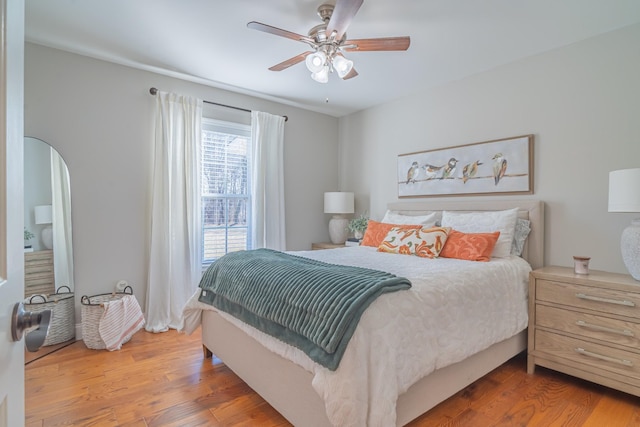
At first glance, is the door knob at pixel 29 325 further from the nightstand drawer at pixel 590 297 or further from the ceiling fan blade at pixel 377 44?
the nightstand drawer at pixel 590 297

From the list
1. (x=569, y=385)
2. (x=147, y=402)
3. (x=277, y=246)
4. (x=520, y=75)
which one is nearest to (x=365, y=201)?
(x=277, y=246)

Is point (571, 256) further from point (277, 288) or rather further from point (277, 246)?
point (277, 246)

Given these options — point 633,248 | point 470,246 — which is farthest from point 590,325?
point 470,246

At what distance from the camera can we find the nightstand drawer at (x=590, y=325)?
74.4 inches

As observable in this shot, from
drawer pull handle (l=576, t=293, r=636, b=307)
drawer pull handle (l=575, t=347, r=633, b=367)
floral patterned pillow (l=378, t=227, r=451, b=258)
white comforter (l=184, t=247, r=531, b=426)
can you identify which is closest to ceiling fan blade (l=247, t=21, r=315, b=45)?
white comforter (l=184, t=247, r=531, b=426)

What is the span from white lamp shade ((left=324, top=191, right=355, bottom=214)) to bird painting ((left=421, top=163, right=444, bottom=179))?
1.02 metres

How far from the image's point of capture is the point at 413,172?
3.66 m

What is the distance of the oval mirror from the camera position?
8.33ft

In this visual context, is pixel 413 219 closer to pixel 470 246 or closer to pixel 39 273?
pixel 470 246

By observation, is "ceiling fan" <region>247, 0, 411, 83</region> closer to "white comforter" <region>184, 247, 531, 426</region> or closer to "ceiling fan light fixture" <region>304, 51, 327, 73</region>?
"ceiling fan light fixture" <region>304, 51, 327, 73</region>

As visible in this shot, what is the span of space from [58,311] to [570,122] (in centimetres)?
442

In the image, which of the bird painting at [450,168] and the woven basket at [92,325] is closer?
the woven basket at [92,325]

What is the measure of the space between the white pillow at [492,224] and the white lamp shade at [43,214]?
3.42 meters

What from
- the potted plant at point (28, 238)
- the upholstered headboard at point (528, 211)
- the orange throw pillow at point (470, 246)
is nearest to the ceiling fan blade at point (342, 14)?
the orange throw pillow at point (470, 246)
